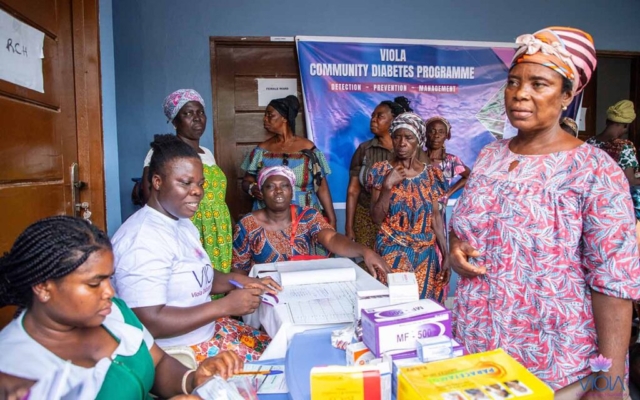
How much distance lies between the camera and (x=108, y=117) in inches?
110

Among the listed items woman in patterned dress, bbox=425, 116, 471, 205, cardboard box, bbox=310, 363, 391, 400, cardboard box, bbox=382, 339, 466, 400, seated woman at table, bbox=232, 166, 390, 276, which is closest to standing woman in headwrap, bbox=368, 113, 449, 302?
seated woman at table, bbox=232, 166, 390, 276

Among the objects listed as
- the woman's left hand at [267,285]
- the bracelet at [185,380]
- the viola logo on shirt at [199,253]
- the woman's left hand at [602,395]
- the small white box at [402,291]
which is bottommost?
the bracelet at [185,380]

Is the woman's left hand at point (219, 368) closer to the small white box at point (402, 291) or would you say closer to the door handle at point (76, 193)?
the small white box at point (402, 291)

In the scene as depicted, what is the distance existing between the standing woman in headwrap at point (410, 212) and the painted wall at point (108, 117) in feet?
5.35

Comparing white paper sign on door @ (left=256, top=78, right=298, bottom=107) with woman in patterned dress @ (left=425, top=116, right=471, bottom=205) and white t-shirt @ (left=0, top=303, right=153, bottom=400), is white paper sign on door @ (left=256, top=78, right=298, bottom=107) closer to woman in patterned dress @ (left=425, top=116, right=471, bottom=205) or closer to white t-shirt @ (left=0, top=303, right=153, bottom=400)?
woman in patterned dress @ (left=425, top=116, right=471, bottom=205)

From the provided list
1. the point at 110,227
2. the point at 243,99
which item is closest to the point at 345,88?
the point at 243,99

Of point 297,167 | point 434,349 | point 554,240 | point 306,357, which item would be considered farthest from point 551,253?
point 297,167

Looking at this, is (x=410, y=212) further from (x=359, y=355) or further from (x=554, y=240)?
(x=359, y=355)

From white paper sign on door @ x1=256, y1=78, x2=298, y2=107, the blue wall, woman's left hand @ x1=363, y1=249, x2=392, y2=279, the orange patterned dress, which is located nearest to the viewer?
woman's left hand @ x1=363, y1=249, x2=392, y2=279

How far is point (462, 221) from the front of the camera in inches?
57.1

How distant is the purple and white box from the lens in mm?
1129

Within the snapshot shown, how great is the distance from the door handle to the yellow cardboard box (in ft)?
7.18

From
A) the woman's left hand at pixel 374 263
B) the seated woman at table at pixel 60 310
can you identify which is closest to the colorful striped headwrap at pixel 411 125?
the woman's left hand at pixel 374 263

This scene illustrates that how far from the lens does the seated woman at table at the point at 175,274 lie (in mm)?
1579
